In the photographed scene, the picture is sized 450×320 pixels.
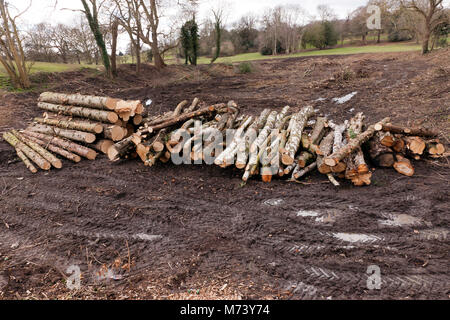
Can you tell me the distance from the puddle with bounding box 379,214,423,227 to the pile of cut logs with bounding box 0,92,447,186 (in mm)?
993

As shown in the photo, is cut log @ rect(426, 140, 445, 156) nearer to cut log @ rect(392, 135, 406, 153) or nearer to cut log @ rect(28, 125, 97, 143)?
cut log @ rect(392, 135, 406, 153)

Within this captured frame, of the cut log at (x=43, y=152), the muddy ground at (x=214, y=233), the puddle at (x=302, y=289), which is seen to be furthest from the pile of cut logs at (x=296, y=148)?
the puddle at (x=302, y=289)

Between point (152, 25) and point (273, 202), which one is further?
point (152, 25)

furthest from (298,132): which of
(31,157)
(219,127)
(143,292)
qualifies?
(31,157)

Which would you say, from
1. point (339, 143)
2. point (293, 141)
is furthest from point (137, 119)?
point (339, 143)

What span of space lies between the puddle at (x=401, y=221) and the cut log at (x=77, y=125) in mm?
6809

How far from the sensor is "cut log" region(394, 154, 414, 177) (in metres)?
5.20

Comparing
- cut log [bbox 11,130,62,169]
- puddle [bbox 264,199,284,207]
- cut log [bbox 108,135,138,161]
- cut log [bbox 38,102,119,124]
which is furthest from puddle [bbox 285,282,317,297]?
cut log [bbox 11,130,62,169]

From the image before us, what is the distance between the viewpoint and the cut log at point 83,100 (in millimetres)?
6793

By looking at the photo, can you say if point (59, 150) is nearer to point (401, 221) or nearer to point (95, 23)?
point (401, 221)

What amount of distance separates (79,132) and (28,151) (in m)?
1.43

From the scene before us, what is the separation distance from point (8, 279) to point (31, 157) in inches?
177

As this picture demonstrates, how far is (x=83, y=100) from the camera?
24.4ft

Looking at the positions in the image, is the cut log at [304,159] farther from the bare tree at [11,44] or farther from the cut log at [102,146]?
the bare tree at [11,44]
